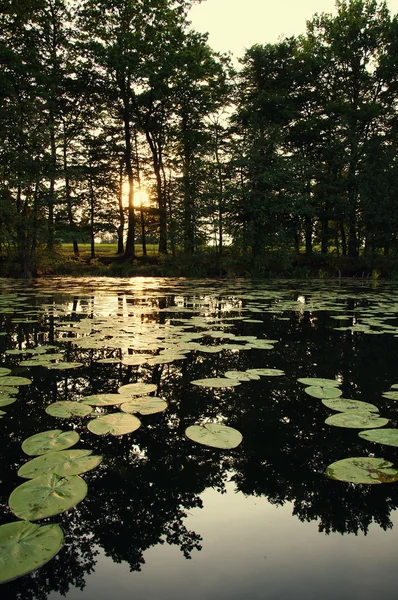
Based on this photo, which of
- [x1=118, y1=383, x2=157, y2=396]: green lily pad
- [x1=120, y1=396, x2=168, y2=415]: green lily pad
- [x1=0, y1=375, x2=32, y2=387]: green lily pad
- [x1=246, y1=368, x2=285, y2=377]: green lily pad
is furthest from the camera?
[x1=246, y1=368, x2=285, y2=377]: green lily pad

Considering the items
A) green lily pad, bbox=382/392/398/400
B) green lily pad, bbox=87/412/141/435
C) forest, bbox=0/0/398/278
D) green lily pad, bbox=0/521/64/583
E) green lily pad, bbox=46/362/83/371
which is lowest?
green lily pad, bbox=382/392/398/400

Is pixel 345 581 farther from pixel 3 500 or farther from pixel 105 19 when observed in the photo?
pixel 105 19

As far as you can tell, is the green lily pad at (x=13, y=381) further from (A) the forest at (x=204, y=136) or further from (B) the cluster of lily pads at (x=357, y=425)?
(A) the forest at (x=204, y=136)

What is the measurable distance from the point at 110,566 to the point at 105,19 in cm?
2408

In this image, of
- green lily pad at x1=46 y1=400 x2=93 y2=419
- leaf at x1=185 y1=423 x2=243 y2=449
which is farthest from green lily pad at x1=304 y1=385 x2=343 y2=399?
green lily pad at x1=46 y1=400 x2=93 y2=419

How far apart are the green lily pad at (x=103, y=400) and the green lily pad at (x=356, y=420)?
3.36 feet

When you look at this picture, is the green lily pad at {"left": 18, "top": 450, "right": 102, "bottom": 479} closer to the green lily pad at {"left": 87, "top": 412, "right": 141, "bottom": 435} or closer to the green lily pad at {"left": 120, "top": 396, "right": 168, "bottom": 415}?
the green lily pad at {"left": 87, "top": 412, "right": 141, "bottom": 435}

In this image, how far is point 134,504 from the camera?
3.62ft

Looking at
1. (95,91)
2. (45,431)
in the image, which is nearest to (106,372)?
(45,431)

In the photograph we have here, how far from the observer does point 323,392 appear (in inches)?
79.8

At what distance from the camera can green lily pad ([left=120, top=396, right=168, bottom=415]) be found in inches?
69.5

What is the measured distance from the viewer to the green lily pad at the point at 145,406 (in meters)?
1.76

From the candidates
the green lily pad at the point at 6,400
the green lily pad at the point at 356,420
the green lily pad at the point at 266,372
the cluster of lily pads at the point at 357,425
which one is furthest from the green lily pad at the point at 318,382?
the green lily pad at the point at 6,400

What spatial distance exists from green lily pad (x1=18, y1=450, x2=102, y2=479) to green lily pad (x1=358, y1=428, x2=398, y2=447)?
1070 mm
